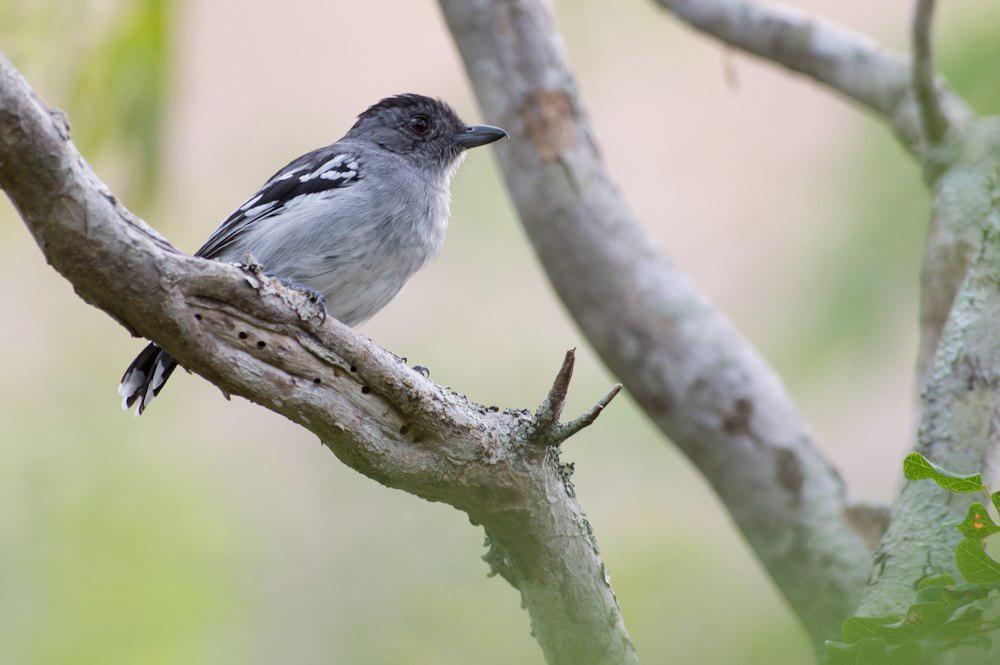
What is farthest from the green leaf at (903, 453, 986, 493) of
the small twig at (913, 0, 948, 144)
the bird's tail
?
the bird's tail

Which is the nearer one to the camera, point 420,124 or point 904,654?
point 904,654

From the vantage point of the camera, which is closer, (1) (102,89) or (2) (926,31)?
(2) (926,31)

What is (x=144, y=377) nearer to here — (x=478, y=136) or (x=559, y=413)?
(x=559, y=413)

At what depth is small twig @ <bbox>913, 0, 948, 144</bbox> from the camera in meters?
4.03

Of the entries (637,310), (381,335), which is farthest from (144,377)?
(381,335)

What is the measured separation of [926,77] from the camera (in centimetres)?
423

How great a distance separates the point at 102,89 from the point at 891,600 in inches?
→ 181

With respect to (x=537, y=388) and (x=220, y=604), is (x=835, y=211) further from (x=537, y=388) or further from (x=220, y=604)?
(x=220, y=604)

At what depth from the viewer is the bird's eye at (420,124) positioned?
5.29 metres

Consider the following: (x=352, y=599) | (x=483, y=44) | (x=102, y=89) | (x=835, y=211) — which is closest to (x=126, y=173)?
(x=102, y=89)

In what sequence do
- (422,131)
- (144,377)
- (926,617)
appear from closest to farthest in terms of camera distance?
(926,617), (144,377), (422,131)

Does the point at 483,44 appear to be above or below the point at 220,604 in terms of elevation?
above

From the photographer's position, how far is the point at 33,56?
5148mm

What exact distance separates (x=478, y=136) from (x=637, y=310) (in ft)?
3.85
